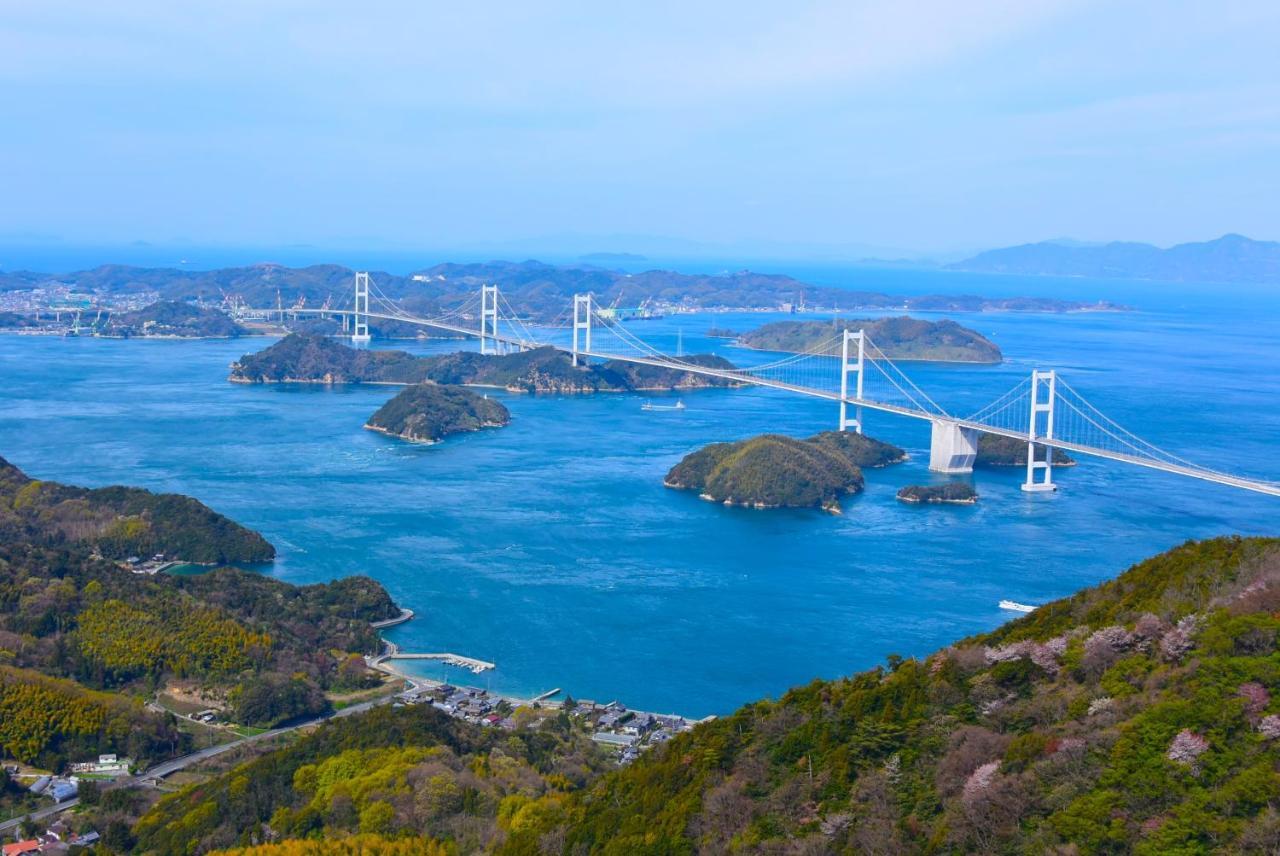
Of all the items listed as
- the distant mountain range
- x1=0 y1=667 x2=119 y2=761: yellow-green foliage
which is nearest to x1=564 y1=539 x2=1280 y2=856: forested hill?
x1=0 y1=667 x2=119 y2=761: yellow-green foliage

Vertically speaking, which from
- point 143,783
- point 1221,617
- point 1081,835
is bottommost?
point 143,783

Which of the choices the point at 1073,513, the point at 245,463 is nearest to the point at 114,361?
the point at 245,463

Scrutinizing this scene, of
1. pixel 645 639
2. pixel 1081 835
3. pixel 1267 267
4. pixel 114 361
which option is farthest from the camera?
pixel 1267 267

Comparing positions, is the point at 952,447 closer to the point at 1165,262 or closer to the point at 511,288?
the point at 511,288

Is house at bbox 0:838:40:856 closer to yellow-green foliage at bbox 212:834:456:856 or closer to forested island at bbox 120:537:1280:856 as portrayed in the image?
forested island at bbox 120:537:1280:856

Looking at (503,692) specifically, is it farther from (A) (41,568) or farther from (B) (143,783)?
(A) (41,568)

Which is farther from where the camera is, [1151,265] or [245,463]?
[1151,265]

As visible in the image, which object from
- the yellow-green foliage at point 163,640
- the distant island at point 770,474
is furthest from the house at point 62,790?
the distant island at point 770,474

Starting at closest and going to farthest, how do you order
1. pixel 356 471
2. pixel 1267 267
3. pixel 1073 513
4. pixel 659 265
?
pixel 1073 513 < pixel 356 471 < pixel 1267 267 < pixel 659 265
